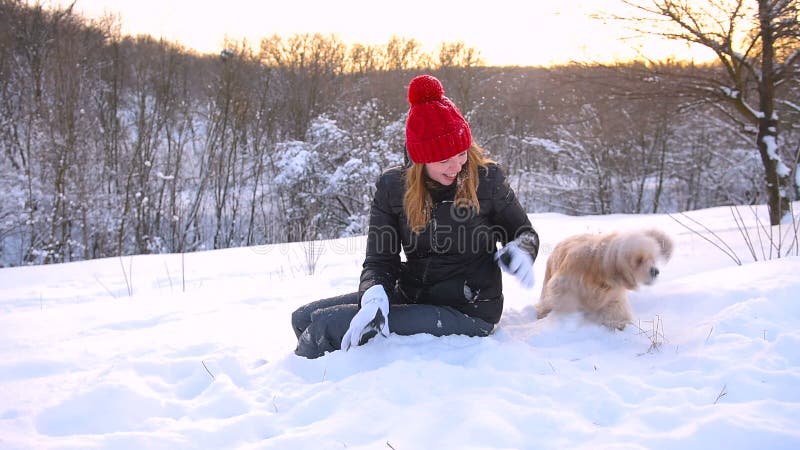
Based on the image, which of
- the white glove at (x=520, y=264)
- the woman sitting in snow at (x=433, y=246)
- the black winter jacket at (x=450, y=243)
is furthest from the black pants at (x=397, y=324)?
the white glove at (x=520, y=264)

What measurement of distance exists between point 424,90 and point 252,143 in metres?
14.5

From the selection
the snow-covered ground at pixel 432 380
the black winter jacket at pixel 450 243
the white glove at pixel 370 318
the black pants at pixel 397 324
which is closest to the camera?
the snow-covered ground at pixel 432 380

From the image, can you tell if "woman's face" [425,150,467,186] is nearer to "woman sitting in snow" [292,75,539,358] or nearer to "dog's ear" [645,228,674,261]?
"woman sitting in snow" [292,75,539,358]

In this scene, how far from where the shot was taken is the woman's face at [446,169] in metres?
2.46

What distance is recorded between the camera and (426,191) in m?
2.59

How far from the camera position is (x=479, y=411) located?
1835 mm

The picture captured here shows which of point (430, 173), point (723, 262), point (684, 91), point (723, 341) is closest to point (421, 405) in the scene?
point (430, 173)

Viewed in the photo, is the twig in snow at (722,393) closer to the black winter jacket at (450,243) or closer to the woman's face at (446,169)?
the black winter jacket at (450,243)

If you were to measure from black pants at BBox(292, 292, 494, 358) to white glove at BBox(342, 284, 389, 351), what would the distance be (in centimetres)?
9

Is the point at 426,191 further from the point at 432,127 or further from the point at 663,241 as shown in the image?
the point at 663,241

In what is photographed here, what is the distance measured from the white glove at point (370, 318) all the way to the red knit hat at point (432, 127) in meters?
0.69

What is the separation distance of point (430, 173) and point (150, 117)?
45.3 ft

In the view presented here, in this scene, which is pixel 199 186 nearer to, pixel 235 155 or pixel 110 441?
pixel 235 155

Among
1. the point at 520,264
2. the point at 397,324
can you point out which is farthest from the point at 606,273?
the point at 397,324
